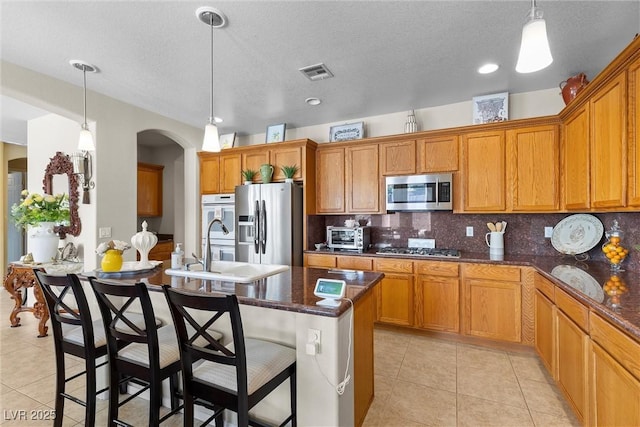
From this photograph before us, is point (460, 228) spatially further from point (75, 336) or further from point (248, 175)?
point (75, 336)

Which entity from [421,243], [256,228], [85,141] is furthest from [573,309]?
[85,141]

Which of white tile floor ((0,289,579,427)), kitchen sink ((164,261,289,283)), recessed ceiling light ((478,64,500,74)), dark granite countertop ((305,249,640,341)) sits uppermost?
recessed ceiling light ((478,64,500,74))

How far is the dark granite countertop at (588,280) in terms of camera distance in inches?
54.0

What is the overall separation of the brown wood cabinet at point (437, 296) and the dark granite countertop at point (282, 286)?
1.38 m

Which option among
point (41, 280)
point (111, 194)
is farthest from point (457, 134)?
point (111, 194)

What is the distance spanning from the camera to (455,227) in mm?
3691

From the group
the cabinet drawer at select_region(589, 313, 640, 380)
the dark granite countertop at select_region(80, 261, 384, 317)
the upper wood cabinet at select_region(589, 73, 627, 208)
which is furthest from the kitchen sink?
the upper wood cabinet at select_region(589, 73, 627, 208)

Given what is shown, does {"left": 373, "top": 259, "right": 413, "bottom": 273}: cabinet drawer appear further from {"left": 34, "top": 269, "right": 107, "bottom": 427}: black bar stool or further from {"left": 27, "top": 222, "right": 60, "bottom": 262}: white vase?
{"left": 27, "top": 222, "right": 60, "bottom": 262}: white vase

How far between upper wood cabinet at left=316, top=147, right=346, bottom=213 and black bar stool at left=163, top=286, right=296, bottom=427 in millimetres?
2638

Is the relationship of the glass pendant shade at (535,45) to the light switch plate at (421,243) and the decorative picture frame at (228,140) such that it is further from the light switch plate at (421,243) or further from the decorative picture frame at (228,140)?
the decorative picture frame at (228,140)

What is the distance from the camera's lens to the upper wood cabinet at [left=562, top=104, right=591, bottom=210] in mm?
2496

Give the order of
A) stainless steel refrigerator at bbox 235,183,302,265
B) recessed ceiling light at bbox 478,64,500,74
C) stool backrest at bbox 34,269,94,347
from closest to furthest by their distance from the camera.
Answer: stool backrest at bbox 34,269,94,347 < recessed ceiling light at bbox 478,64,500,74 < stainless steel refrigerator at bbox 235,183,302,265

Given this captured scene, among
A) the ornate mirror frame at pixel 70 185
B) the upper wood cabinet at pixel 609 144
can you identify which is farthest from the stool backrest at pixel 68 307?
the upper wood cabinet at pixel 609 144

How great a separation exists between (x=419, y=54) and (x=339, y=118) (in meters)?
1.72
